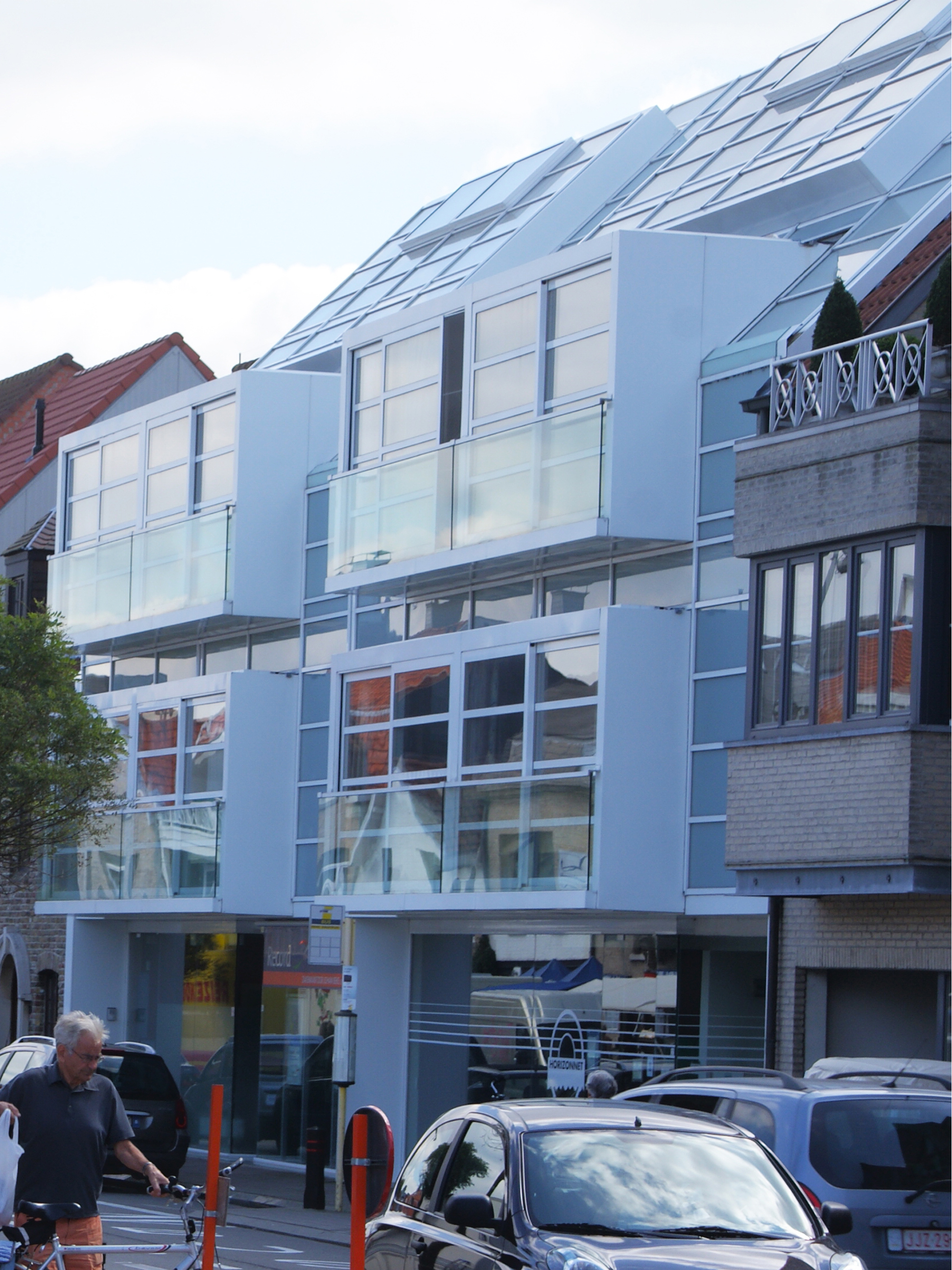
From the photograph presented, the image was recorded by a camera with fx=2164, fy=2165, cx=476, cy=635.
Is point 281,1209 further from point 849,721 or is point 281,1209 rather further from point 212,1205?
point 212,1205

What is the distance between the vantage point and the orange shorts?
8.70 metres

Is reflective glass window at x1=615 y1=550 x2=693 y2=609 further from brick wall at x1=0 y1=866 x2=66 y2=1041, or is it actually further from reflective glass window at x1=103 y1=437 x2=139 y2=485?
brick wall at x1=0 y1=866 x2=66 y2=1041

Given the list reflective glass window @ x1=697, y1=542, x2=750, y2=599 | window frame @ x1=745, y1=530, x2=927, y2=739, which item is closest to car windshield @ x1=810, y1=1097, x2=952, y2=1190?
window frame @ x1=745, y1=530, x2=927, y2=739

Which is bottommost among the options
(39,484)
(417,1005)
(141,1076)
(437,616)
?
(141,1076)

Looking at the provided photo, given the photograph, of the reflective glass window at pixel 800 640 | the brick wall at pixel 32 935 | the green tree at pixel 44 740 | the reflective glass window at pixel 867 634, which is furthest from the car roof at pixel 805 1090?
the brick wall at pixel 32 935

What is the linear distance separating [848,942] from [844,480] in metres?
4.08

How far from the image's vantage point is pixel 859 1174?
10.7m

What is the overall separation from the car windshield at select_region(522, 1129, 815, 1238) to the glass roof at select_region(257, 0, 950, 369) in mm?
14379

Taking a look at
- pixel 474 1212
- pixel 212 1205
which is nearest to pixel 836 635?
pixel 212 1205

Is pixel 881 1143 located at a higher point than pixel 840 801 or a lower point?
lower

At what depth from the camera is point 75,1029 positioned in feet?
29.1

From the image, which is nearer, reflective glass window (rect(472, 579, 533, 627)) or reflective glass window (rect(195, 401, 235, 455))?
reflective glass window (rect(472, 579, 533, 627))

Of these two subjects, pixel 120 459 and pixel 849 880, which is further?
pixel 120 459

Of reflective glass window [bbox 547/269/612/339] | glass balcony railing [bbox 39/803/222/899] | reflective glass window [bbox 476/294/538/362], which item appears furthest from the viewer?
glass balcony railing [bbox 39/803/222/899]
